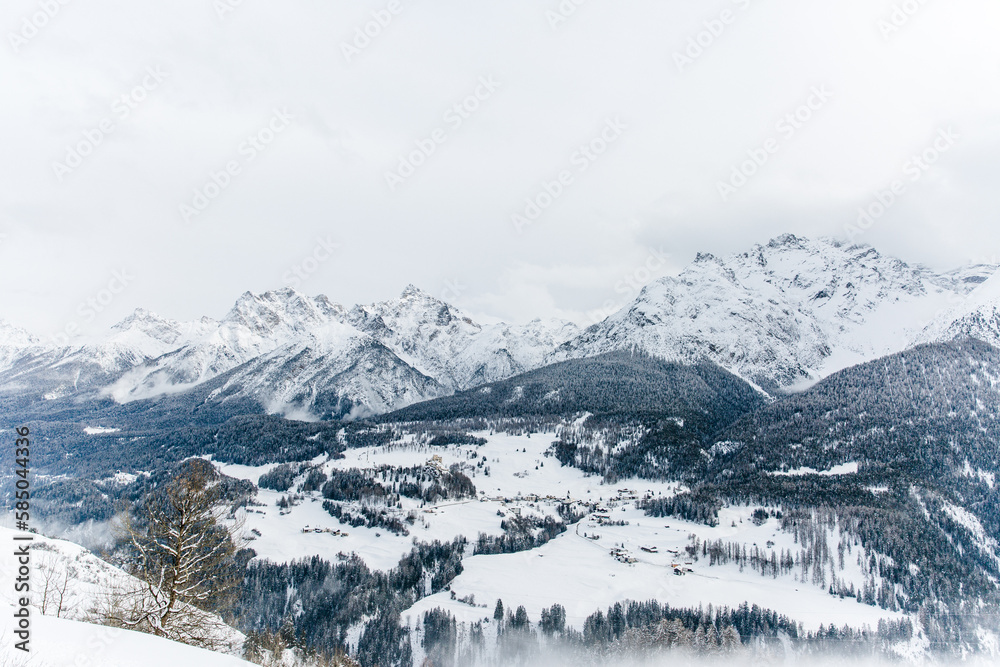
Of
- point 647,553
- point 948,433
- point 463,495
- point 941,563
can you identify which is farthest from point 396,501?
point 948,433

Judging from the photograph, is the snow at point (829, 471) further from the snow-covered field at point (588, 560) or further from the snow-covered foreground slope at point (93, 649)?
the snow-covered foreground slope at point (93, 649)

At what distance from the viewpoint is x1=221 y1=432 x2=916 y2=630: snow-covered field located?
359 feet

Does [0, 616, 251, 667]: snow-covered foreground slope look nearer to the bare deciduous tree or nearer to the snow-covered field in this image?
the bare deciduous tree

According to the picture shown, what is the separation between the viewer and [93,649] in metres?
16.7

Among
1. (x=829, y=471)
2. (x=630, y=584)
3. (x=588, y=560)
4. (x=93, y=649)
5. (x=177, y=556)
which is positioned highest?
(x=829, y=471)

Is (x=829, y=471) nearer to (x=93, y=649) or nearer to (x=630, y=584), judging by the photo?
(x=630, y=584)

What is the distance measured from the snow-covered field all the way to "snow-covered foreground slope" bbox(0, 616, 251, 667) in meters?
95.4

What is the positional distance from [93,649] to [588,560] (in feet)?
425

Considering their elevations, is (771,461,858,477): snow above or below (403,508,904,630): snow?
above

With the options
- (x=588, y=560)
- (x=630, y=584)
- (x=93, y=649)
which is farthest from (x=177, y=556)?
(x=588, y=560)

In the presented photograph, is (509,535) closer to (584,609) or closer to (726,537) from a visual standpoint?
(584,609)

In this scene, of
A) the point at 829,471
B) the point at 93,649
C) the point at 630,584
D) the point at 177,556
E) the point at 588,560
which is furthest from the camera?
the point at 829,471

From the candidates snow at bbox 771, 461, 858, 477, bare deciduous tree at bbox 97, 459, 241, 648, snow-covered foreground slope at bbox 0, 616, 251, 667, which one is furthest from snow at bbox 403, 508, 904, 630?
snow-covered foreground slope at bbox 0, 616, 251, 667

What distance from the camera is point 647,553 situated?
5408 inches
